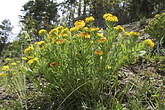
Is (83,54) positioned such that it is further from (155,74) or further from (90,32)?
(155,74)

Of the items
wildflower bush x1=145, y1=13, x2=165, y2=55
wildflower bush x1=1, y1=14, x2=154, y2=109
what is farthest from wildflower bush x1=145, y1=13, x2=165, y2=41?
wildflower bush x1=1, y1=14, x2=154, y2=109

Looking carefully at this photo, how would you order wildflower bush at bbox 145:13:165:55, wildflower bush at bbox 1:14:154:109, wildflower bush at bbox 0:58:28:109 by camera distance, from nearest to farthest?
wildflower bush at bbox 1:14:154:109, wildflower bush at bbox 0:58:28:109, wildflower bush at bbox 145:13:165:55

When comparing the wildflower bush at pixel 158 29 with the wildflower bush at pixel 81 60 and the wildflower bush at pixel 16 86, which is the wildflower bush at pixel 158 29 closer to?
the wildflower bush at pixel 81 60

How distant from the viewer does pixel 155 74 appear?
196 cm

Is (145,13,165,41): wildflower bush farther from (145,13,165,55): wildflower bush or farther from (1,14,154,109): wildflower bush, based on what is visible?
(1,14,154,109): wildflower bush

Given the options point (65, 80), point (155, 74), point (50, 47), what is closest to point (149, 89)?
point (155, 74)

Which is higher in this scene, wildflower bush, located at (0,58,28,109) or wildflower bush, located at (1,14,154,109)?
wildflower bush, located at (1,14,154,109)

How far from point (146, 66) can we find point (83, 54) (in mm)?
1636

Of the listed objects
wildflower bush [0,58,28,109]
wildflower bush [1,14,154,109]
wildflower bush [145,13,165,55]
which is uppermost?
wildflower bush [145,13,165,55]

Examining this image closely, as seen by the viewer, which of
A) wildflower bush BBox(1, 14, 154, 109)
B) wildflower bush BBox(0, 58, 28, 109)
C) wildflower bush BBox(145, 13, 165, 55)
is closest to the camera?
wildflower bush BBox(1, 14, 154, 109)

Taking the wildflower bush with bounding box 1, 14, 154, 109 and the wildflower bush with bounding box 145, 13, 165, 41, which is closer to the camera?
the wildflower bush with bounding box 1, 14, 154, 109

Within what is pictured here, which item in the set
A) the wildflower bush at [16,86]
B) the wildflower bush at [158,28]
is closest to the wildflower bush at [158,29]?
the wildflower bush at [158,28]

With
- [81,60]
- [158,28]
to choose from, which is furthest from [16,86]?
[158,28]

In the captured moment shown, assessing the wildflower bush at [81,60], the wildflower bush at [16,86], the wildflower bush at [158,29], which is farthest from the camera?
the wildflower bush at [158,29]
